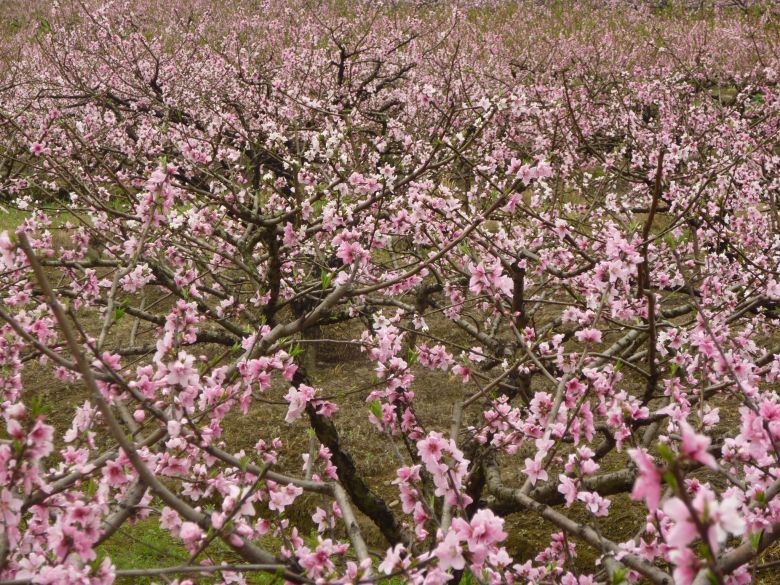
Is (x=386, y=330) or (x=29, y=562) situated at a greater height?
(x=386, y=330)

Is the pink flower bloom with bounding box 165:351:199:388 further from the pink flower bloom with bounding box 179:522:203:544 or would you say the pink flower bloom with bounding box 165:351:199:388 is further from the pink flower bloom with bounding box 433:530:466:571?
the pink flower bloom with bounding box 433:530:466:571

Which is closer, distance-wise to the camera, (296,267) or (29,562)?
(29,562)

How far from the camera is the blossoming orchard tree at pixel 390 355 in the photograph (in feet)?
5.98

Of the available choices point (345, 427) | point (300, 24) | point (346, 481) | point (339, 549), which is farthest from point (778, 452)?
point (300, 24)

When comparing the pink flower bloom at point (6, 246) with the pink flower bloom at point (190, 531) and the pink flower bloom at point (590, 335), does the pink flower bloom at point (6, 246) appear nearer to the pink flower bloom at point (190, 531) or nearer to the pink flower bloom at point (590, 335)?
the pink flower bloom at point (190, 531)

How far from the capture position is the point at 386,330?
3.19 metres

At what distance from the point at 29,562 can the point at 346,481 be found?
112 inches

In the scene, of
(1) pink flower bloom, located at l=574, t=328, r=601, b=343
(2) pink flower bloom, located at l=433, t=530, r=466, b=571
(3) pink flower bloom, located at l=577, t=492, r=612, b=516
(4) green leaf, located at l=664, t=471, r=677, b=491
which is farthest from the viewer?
(1) pink flower bloom, located at l=574, t=328, r=601, b=343

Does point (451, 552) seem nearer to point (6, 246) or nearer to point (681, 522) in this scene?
point (681, 522)

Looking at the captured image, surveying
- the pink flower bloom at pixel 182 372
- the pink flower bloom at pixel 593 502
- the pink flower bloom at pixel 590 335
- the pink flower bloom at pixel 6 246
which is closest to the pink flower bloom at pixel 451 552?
the pink flower bloom at pixel 593 502

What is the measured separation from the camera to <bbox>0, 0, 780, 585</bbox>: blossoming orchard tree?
1822 millimetres

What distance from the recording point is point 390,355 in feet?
10.6

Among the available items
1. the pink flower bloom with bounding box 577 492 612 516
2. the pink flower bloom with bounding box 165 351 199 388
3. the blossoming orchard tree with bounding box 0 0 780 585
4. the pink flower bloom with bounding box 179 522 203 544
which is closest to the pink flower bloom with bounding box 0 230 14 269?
the blossoming orchard tree with bounding box 0 0 780 585

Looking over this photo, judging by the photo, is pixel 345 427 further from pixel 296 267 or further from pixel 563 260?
pixel 563 260
